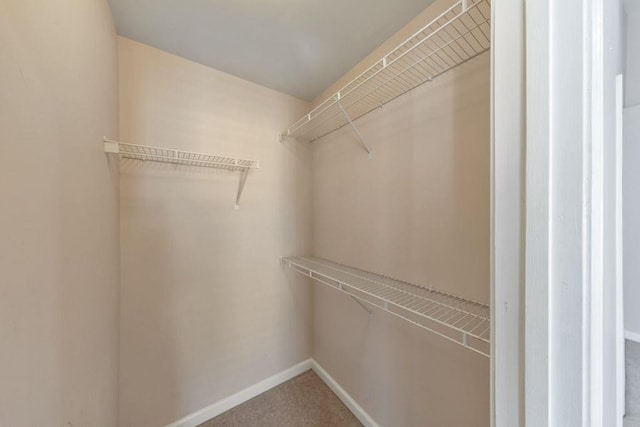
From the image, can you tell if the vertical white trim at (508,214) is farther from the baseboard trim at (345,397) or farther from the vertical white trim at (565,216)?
the baseboard trim at (345,397)

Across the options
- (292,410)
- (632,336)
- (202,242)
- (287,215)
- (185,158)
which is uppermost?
(185,158)

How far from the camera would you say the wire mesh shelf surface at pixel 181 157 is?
1148 mm

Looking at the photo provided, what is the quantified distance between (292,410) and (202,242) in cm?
122

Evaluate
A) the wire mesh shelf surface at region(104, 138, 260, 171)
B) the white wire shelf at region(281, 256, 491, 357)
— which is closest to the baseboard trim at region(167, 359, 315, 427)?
the white wire shelf at region(281, 256, 491, 357)

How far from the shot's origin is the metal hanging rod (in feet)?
3.74

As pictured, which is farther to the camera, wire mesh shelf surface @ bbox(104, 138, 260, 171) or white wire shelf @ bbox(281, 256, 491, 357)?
wire mesh shelf surface @ bbox(104, 138, 260, 171)

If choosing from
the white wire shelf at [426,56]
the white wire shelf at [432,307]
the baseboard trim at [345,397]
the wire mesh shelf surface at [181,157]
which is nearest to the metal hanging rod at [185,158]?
the wire mesh shelf surface at [181,157]

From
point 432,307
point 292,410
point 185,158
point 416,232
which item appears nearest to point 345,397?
point 292,410

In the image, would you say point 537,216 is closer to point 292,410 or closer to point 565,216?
point 565,216

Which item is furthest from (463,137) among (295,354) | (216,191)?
(295,354)

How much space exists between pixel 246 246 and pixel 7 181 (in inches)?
47.2

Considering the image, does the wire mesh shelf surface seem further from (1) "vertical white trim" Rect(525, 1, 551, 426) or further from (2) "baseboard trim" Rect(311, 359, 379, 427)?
(2) "baseboard trim" Rect(311, 359, 379, 427)

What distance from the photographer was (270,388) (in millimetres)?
1622

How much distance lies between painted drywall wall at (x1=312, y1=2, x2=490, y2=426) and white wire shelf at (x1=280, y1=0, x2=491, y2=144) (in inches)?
2.0
